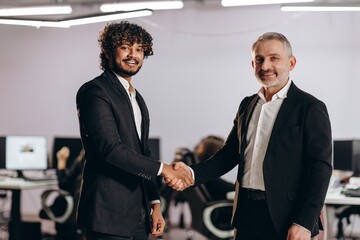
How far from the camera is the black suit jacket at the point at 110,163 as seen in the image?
7.85 ft

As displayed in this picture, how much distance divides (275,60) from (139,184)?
803mm

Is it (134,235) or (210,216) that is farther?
(210,216)


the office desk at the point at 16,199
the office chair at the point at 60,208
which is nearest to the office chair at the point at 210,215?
the office chair at the point at 60,208

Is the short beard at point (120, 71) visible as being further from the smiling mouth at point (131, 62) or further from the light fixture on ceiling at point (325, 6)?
the light fixture on ceiling at point (325, 6)

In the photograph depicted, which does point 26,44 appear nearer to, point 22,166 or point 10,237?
point 22,166

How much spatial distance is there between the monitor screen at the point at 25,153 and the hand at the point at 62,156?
156 millimetres

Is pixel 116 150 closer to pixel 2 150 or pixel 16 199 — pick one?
pixel 16 199

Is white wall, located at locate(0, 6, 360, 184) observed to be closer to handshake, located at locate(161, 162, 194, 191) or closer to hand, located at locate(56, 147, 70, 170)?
hand, located at locate(56, 147, 70, 170)

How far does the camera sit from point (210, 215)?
4.81 m

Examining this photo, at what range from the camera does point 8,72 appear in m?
9.34

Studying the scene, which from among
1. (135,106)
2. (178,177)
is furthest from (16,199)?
(135,106)

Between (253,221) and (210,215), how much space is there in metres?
2.40

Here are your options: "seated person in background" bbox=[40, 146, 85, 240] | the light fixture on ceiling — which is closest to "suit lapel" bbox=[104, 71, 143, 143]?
"seated person in background" bbox=[40, 146, 85, 240]

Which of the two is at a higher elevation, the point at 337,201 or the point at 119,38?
the point at 119,38
